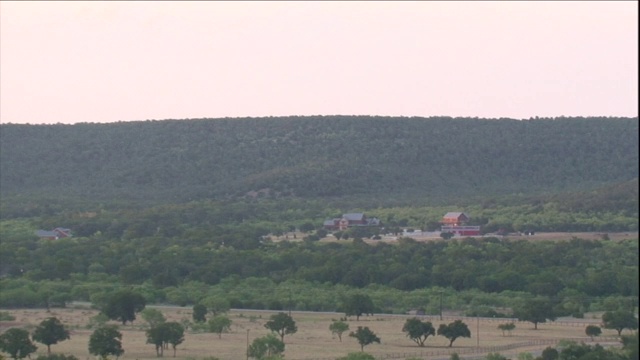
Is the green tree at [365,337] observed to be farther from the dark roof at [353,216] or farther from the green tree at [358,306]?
Answer: the dark roof at [353,216]

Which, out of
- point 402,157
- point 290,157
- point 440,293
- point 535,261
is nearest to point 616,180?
point 402,157

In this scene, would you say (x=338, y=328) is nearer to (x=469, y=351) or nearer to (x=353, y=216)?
(x=469, y=351)

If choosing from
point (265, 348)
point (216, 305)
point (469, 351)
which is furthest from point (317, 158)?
point (265, 348)

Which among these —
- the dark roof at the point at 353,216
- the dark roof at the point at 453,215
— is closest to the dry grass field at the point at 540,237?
the dark roof at the point at 453,215

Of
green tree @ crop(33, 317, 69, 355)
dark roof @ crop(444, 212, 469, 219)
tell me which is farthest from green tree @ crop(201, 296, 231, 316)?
dark roof @ crop(444, 212, 469, 219)

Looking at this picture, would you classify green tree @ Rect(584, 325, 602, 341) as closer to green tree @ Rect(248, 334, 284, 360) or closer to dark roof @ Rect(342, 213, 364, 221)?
green tree @ Rect(248, 334, 284, 360)
